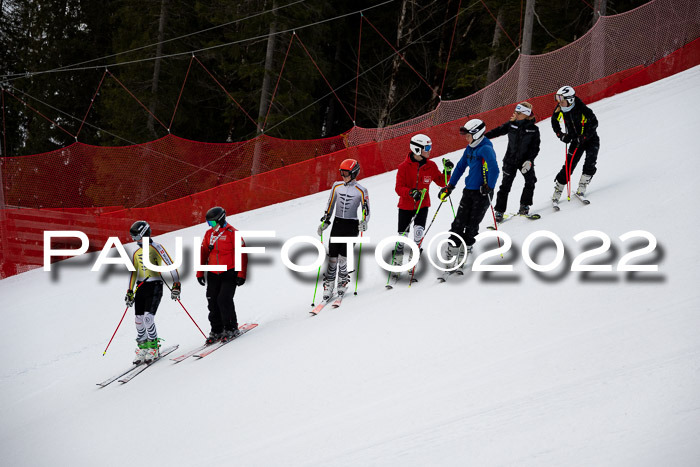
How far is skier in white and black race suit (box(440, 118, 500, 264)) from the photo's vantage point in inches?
265

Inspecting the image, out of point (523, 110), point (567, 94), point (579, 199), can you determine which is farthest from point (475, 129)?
point (579, 199)

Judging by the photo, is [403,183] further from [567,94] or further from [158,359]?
[158,359]

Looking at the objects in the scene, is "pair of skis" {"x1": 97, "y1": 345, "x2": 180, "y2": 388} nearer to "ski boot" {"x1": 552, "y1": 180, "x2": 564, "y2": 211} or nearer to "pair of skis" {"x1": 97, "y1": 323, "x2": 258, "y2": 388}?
"pair of skis" {"x1": 97, "y1": 323, "x2": 258, "y2": 388}

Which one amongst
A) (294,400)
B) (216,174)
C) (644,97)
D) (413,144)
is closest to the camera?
(294,400)

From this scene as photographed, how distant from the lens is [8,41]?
30.0m

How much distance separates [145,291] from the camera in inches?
279

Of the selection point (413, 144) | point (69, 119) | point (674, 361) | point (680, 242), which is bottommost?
point (674, 361)

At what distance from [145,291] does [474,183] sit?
4.22m

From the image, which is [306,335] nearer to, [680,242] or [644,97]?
[680,242]

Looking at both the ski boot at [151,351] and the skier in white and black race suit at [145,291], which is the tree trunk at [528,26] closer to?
the skier in white and black race suit at [145,291]

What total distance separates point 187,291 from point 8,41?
27.2m

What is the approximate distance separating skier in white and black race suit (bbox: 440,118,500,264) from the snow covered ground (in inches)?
22.0

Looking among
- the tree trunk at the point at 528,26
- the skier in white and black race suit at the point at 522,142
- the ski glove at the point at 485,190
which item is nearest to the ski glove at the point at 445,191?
the ski glove at the point at 485,190

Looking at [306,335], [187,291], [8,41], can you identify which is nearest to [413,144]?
[306,335]
